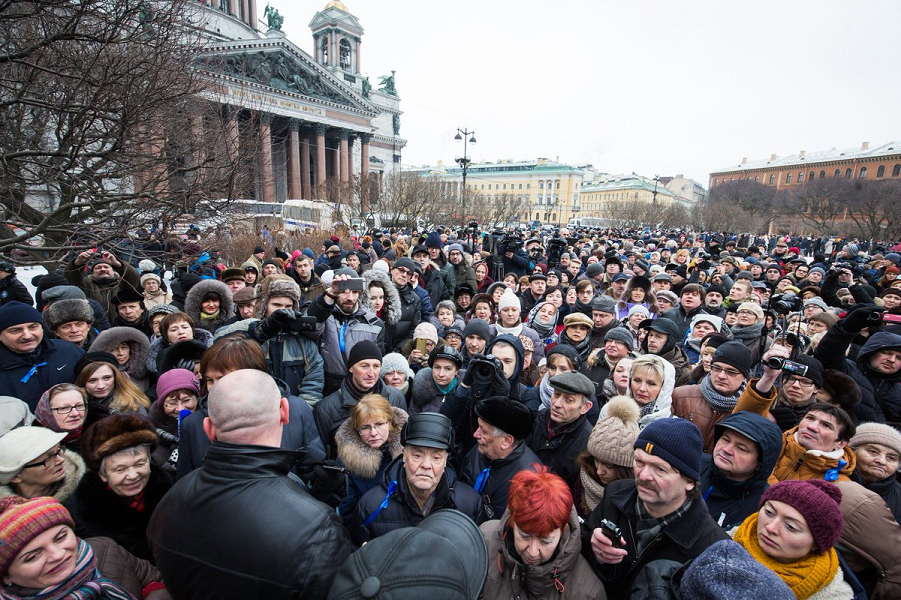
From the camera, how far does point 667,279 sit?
22.9 ft

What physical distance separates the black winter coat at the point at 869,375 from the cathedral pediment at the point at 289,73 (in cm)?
3003

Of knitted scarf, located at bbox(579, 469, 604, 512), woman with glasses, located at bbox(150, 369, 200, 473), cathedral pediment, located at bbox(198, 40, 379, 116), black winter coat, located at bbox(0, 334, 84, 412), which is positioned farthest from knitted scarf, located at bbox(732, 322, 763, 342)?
cathedral pediment, located at bbox(198, 40, 379, 116)

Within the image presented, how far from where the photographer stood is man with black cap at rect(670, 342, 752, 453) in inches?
134

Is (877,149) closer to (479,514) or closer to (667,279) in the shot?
(667,279)

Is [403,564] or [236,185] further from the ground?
[236,185]

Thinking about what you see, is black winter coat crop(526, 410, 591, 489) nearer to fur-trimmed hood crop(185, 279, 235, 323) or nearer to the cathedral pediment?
fur-trimmed hood crop(185, 279, 235, 323)

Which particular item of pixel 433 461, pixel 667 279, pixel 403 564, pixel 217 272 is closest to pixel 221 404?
pixel 403 564

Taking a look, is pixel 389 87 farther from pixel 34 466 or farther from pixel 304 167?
pixel 34 466

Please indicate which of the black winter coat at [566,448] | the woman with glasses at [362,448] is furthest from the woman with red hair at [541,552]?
the woman with glasses at [362,448]

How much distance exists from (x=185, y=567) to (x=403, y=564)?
78cm

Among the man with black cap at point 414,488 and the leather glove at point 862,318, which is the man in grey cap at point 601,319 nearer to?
the leather glove at point 862,318

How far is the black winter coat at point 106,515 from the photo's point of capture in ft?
7.82

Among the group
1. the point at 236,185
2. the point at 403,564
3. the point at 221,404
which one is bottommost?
the point at 403,564

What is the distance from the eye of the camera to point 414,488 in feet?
7.95
